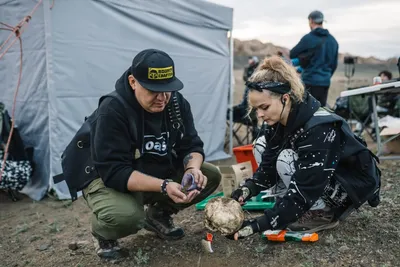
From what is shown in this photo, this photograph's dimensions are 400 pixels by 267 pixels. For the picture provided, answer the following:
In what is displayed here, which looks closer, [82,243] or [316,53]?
[82,243]

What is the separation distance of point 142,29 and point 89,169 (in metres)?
2.82

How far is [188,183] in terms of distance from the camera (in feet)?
8.29

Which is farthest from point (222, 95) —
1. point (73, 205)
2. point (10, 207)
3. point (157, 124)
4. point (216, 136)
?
point (157, 124)

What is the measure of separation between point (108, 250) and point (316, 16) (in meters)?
4.09

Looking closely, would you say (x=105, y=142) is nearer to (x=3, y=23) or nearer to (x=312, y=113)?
(x=312, y=113)

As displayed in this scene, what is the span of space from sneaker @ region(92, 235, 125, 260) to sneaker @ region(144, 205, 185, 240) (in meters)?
0.37

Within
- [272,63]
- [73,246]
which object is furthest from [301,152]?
[73,246]

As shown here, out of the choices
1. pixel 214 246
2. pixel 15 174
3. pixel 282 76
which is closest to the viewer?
pixel 282 76

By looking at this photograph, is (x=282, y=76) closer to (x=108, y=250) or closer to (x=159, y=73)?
(x=159, y=73)

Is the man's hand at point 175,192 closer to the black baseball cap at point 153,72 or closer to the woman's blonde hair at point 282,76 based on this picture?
the black baseball cap at point 153,72

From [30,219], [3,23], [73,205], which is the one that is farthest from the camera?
[3,23]

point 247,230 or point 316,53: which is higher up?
point 316,53

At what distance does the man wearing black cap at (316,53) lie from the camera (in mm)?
5480

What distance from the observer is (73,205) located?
170 inches
